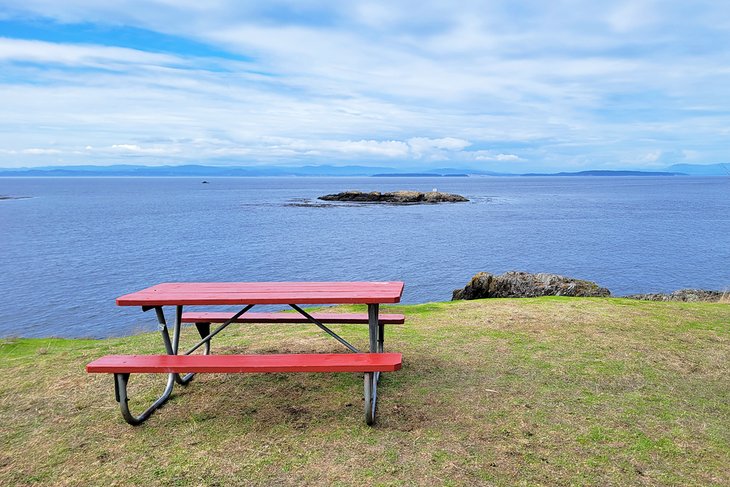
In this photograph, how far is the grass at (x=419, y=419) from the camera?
4848 millimetres

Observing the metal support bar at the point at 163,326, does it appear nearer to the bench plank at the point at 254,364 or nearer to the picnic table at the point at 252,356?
the picnic table at the point at 252,356

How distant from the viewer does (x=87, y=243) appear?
1839 inches

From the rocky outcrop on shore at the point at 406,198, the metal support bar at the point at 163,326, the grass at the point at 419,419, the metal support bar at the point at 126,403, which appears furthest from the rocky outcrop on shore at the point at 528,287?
the rocky outcrop on shore at the point at 406,198

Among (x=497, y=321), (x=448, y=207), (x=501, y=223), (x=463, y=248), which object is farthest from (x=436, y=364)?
(x=448, y=207)

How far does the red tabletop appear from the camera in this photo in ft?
19.2

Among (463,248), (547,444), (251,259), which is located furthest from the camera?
(463,248)

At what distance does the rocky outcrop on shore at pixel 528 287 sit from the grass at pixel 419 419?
23.5ft

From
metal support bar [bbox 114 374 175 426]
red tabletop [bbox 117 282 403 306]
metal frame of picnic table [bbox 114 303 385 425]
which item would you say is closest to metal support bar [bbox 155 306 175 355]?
metal frame of picnic table [bbox 114 303 385 425]

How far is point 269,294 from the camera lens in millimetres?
6160

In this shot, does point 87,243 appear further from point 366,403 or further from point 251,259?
point 366,403

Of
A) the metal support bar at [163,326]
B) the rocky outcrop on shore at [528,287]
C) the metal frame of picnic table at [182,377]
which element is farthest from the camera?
the rocky outcrop on shore at [528,287]

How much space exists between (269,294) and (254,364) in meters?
0.93

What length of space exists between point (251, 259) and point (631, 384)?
107 ft

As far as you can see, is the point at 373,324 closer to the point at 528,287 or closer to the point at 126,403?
the point at 126,403
